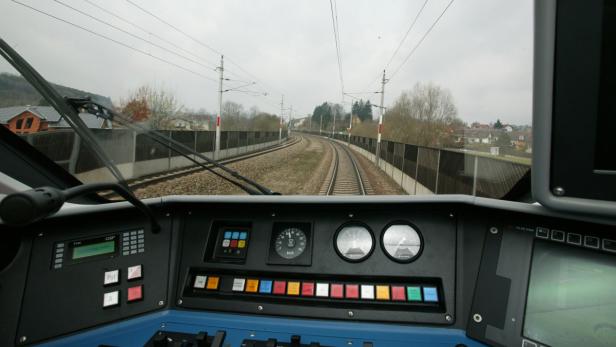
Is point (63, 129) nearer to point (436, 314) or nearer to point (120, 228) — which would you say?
point (120, 228)

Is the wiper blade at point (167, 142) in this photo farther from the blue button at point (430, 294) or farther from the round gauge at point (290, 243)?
the blue button at point (430, 294)

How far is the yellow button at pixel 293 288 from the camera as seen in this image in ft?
5.29

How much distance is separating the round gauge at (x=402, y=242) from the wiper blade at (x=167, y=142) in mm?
666

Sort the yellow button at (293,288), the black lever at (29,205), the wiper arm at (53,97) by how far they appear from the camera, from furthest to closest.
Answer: the yellow button at (293,288) → the wiper arm at (53,97) → the black lever at (29,205)

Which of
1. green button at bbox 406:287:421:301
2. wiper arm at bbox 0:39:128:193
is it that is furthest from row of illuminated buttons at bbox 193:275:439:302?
wiper arm at bbox 0:39:128:193

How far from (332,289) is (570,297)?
0.95 m

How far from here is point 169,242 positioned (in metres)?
1.78

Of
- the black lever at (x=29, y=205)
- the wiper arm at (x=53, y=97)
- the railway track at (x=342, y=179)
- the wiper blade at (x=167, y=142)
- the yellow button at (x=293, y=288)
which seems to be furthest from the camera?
the railway track at (x=342, y=179)

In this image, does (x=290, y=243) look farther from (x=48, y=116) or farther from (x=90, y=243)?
(x=48, y=116)

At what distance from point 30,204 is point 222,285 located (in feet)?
3.24

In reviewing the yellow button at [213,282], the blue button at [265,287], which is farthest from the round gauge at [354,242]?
the yellow button at [213,282]

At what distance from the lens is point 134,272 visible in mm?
1651

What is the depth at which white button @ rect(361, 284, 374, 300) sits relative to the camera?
1.55 meters

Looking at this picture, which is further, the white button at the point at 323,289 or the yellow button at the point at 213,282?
the yellow button at the point at 213,282
